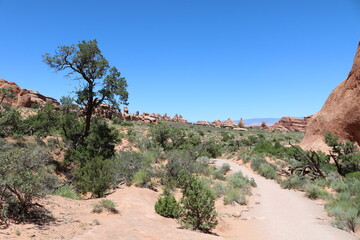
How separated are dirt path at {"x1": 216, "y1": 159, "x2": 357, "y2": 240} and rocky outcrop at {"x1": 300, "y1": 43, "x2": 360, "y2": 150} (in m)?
10.7

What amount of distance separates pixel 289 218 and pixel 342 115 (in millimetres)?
16069

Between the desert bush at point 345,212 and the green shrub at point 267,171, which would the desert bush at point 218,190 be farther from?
the green shrub at point 267,171

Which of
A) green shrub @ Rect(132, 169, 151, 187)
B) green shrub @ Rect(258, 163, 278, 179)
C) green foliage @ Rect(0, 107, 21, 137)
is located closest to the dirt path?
green shrub @ Rect(258, 163, 278, 179)

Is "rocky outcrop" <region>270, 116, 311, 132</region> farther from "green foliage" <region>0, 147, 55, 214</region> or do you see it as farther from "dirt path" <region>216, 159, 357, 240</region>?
"green foliage" <region>0, 147, 55, 214</region>

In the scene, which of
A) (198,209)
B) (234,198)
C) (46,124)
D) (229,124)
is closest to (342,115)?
(234,198)

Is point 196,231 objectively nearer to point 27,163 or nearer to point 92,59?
point 27,163

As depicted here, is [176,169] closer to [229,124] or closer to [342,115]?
[342,115]

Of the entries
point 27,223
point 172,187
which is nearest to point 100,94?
point 172,187

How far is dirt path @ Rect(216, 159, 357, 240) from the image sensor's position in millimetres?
7027

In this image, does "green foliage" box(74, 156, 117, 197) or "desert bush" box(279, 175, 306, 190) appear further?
→ "desert bush" box(279, 175, 306, 190)

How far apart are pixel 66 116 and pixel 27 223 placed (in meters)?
12.1

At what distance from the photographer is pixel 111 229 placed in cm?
571

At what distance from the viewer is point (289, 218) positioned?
8672 mm

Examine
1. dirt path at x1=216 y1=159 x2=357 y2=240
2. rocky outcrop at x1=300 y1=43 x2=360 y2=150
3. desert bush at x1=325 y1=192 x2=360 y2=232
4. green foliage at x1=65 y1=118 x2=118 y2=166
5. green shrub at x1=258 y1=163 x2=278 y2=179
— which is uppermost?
rocky outcrop at x1=300 y1=43 x2=360 y2=150
